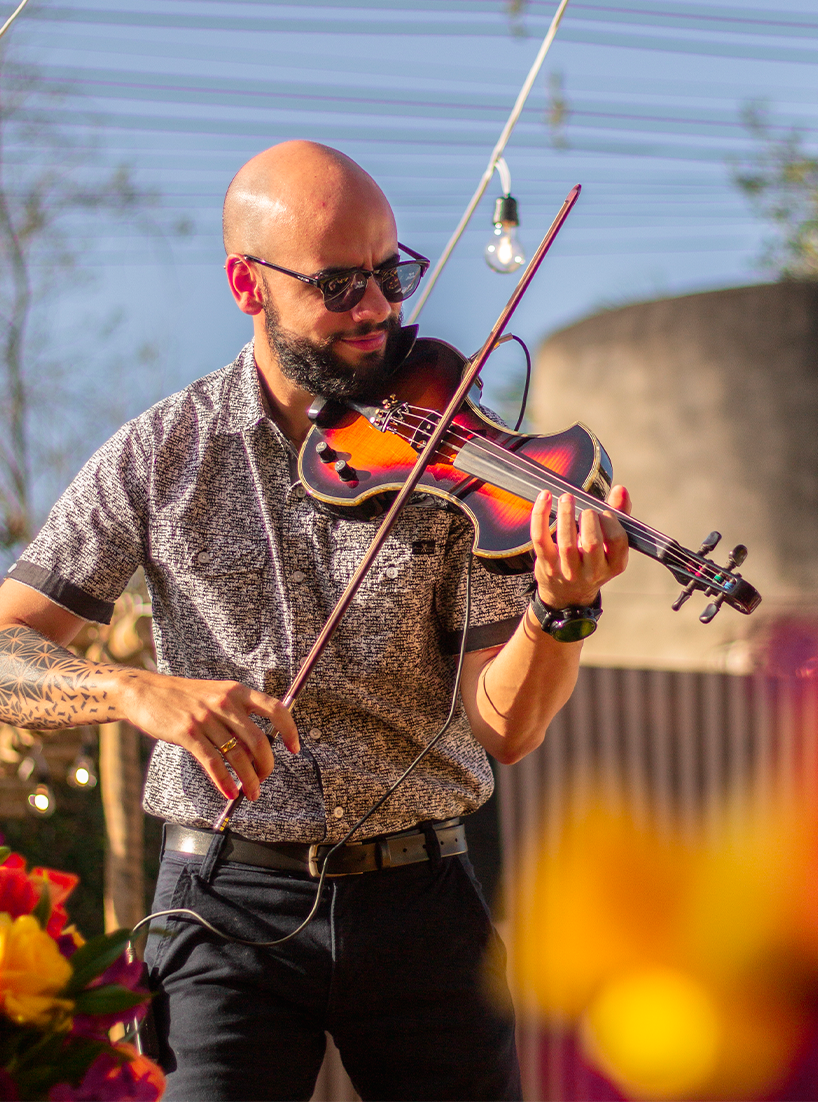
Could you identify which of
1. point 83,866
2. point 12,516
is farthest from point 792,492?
point 12,516

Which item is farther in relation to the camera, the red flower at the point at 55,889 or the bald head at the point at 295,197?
the bald head at the point at 295,197

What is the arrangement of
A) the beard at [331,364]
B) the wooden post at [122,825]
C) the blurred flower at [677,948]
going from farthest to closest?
1. the blurred flower at [677,948]
2. the wooden post at [122,825]
3. the beard at [331,364]

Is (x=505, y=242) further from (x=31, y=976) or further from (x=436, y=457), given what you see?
(x=31, y=976)

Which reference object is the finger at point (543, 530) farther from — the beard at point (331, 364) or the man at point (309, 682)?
the beard at point (331, 364)

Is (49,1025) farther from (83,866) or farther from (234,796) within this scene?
(83,866)

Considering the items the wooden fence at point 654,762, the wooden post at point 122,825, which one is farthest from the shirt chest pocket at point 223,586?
the wooden fence at point 654,762

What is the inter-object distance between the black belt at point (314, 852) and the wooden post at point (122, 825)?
187cm

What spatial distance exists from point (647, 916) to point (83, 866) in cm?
321

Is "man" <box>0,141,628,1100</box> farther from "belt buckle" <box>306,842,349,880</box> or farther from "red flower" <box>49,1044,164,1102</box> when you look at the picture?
"red flower" <box>49,1044,164,1102</box>

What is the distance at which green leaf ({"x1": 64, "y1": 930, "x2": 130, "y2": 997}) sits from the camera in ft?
3.11

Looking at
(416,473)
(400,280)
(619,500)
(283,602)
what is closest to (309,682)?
(283,602)

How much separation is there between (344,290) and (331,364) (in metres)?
0.13

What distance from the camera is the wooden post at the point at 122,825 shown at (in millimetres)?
3551

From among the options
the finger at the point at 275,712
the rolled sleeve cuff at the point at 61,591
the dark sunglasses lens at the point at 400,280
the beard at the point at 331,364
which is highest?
the dark sunglasses lens at the point at 400,280
